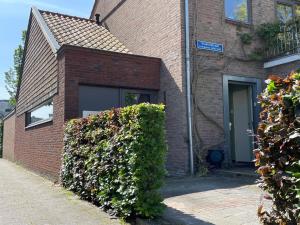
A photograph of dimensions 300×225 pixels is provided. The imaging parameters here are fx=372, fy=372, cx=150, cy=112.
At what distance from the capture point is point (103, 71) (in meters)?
10.6

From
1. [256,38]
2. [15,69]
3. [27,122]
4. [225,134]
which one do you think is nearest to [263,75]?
[256,38]

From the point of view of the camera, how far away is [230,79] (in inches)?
431

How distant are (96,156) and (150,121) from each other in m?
1.80

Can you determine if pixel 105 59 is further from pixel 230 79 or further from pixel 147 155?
pixel 147 155

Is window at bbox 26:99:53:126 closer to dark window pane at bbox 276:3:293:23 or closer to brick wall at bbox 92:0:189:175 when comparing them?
brick wall at bbox 92:0:189:175

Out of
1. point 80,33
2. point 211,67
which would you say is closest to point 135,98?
point 211,67

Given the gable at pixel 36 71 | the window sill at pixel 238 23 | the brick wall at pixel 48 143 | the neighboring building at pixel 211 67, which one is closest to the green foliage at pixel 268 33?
the neighboring building at pixel 211 67

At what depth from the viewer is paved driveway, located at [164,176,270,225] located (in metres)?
5.55

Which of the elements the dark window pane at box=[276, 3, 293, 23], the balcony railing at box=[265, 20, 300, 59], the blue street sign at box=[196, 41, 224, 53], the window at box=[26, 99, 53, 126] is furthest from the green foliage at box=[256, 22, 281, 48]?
the window at box=[26, 99, 53, 126]

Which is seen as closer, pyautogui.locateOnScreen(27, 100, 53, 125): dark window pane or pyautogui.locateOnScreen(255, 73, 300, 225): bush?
pyautogui.locateOnScreen(255, 73, 300, 225): bush

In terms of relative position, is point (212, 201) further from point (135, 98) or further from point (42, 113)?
point (42, 113)

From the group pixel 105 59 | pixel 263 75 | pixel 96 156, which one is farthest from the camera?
pixel 263 75

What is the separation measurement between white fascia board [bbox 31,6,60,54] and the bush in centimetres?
860

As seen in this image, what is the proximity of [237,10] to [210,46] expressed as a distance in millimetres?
1823
